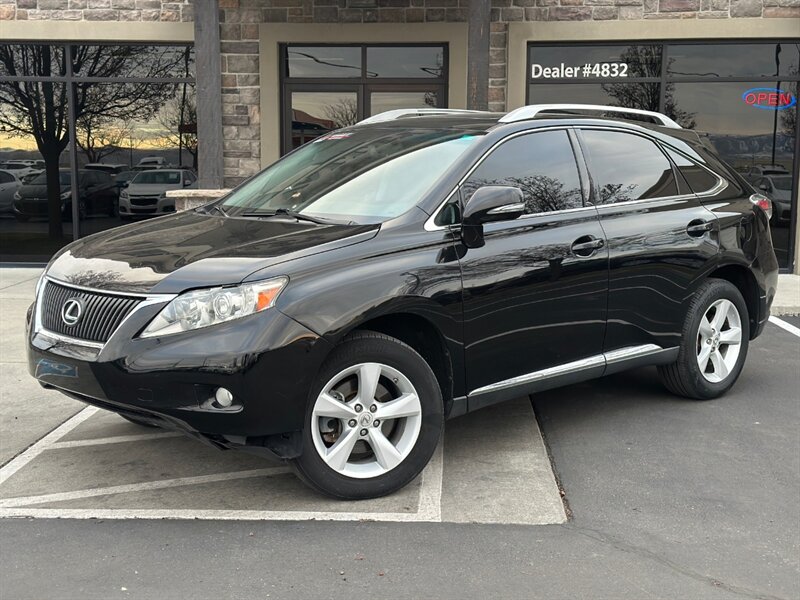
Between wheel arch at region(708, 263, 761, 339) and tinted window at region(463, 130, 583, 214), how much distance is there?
5.14ft

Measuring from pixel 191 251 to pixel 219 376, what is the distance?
0.73m

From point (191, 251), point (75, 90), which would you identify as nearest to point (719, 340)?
point (191, 251)

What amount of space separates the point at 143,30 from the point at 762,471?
9645 mm

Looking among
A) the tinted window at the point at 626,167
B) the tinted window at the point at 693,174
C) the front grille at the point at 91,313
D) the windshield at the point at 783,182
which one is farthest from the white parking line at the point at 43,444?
the windshield at the point at 783,182

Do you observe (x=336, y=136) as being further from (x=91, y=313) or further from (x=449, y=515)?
(x=449, y=515)

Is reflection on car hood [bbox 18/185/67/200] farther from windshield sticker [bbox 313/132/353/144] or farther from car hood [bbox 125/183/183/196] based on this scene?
windshield sticker [bbox 313/132/353/144]

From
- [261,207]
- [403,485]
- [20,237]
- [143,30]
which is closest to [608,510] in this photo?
[403,485]

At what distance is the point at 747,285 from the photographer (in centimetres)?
608

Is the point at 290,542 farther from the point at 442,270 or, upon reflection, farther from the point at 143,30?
the point at 143,30

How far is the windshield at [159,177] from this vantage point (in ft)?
39.4

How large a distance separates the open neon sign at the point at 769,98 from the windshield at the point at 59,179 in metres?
9.07

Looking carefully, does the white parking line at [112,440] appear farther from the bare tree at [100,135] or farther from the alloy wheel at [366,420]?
the bare tree at [100,135]

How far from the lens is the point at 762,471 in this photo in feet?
15.2

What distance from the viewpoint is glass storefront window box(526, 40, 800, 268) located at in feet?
37.0
